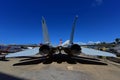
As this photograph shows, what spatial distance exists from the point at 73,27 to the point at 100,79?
1309 cm

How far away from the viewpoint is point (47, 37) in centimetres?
2228

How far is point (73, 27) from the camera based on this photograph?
2144cm

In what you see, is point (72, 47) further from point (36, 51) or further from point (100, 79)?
point (100, 79)

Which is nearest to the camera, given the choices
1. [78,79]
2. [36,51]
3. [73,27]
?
[78,79]

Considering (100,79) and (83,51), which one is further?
(83,51)

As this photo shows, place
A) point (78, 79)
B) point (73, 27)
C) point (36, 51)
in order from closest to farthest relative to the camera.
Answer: point (78, 79), point (36, 51), point (73, 27)

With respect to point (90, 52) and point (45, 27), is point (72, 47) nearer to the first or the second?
point (90, 52)

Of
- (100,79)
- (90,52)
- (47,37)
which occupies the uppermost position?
(47,37)

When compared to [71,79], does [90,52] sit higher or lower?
higher

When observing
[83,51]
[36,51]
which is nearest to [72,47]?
[83,51]

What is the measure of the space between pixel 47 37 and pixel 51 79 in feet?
45.6

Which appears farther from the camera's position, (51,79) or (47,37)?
(47,37)

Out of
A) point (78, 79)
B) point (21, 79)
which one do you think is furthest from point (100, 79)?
point (21, 79)

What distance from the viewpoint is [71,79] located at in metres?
8.64
